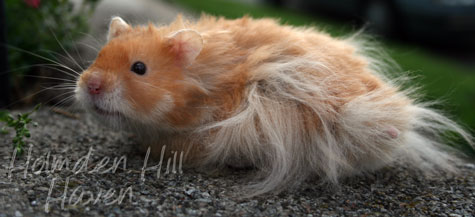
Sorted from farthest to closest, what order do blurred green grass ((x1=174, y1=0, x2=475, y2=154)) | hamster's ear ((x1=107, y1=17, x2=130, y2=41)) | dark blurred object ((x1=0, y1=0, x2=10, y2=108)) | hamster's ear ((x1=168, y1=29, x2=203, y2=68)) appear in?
blurred green grass ((x1=174, y1=0, x2=475, y2=154)) → dark blurred object ((x1=0, y1=0, x2=10, y2=108)) → hamster's ear ((x1=107, y1=17, x2=130, y2=41)) → hamster's ear ((x1=168, y1=29, x2=203, y2=68))

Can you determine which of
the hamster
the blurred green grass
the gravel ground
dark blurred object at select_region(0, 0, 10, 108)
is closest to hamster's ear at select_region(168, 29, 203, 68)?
the hamster

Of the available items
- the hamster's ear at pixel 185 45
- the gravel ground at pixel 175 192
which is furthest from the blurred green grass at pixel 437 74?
the hamster's ear at pixel 185 45

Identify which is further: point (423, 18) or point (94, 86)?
point (423, 18)

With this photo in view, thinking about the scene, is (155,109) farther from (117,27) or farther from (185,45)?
(117,27)

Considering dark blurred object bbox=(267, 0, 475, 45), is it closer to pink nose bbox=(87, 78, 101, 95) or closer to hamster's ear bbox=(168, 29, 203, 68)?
hamster's ear bbox=(168, 29, 203, 68)

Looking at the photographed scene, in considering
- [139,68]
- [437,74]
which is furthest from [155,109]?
[437,74]

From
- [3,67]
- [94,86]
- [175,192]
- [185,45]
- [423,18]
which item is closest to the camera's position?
[175,192]
